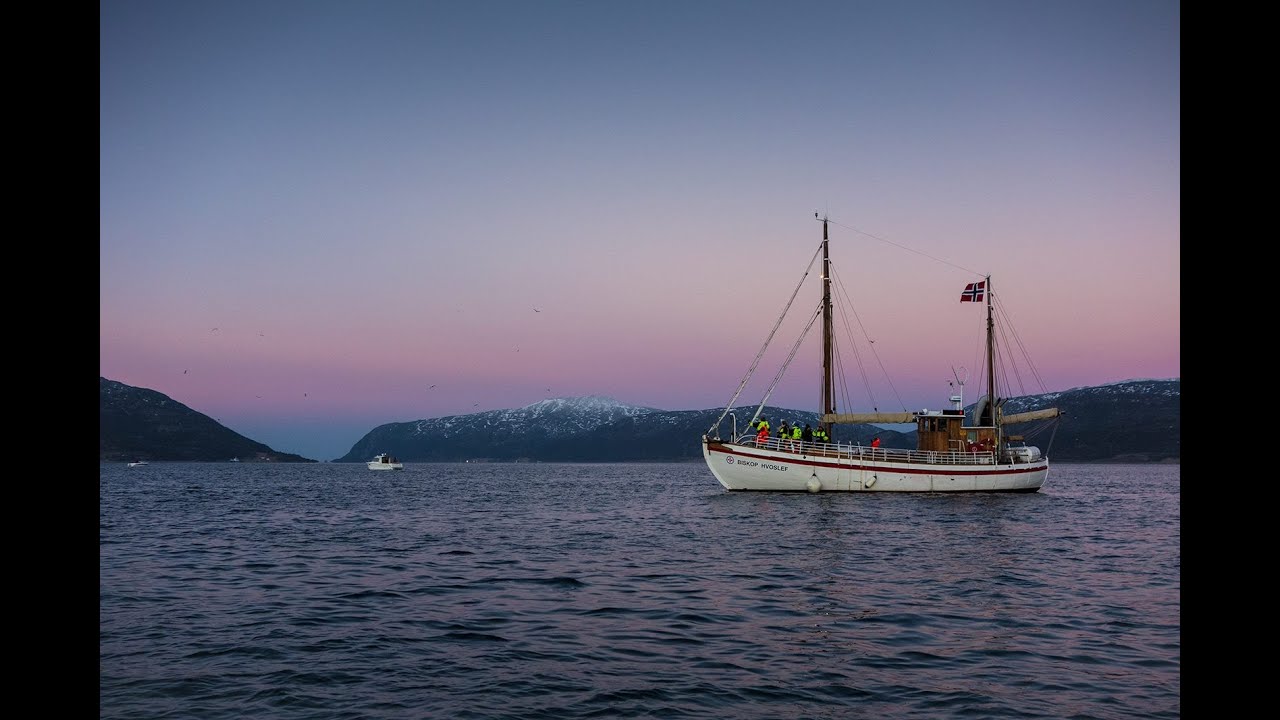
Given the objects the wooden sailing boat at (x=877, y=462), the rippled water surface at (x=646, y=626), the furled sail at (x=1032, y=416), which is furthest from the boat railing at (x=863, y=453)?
the rippled water surface at (x=646, y=626)

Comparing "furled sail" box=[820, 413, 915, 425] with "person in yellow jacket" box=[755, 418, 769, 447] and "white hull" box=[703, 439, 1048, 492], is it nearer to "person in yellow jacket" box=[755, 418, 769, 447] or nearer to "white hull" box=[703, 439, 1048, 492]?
"white hull" box=[703, 439, 1048, 492]

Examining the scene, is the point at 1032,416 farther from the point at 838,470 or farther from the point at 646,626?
the point at 646,626

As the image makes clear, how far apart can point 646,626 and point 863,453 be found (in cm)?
4541

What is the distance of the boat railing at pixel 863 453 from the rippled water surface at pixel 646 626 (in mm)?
23658

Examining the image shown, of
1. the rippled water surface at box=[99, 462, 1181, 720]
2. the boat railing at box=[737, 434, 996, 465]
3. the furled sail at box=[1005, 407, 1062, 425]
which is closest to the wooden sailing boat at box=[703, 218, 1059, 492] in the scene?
the boat railing at box=[737, 434, 996, 465]

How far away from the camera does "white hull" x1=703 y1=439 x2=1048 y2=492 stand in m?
56.6

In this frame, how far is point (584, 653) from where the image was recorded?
1328 centimetres

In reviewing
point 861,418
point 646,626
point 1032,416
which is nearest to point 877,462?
point 861,418

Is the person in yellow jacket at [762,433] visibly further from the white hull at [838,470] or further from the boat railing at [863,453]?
the white hull at [838,470]

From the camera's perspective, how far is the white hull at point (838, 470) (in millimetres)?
56562

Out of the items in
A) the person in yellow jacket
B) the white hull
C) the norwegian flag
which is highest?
the norwegian flag

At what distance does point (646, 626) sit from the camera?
601 inches
